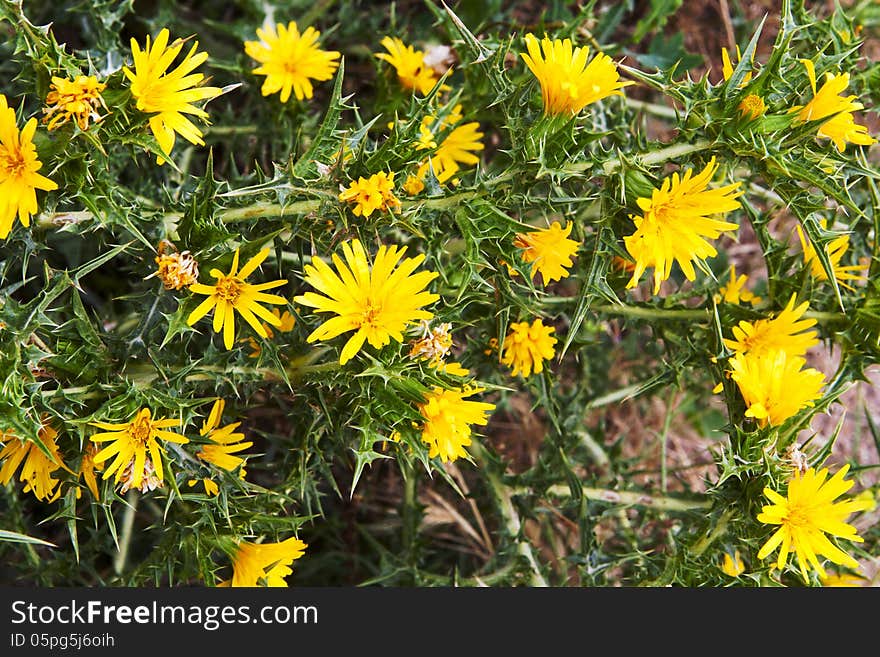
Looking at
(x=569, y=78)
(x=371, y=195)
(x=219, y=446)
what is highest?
(x=569, y=78)

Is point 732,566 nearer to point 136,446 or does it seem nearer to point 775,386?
point 775,386

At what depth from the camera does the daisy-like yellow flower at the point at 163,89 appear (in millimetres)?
1824

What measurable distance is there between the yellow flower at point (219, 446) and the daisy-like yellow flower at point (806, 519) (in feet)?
4.45

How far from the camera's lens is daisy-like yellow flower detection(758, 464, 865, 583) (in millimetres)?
2016

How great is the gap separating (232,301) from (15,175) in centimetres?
56

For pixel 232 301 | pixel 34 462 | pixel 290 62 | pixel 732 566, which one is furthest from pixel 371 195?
pixel 732 566

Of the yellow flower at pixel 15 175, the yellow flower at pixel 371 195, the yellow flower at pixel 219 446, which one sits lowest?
the yellow flower at pixel 219 446

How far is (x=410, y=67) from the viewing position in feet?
8.21

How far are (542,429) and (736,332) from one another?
1300 mm

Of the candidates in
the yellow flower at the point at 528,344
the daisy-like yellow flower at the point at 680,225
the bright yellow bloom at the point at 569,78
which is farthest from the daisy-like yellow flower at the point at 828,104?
the yellow flower at the point at 528,344

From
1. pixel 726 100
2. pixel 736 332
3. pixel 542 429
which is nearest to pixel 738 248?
pixel 542 429

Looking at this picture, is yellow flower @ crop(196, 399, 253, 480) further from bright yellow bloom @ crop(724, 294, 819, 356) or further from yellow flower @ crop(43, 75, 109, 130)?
bright yellow bloom @ crop(724, 294, 819, 356)

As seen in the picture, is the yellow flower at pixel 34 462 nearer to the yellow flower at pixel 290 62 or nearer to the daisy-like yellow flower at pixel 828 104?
the yellow flower at pixel 290 62

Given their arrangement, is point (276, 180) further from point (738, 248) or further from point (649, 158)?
point (738, 248)
